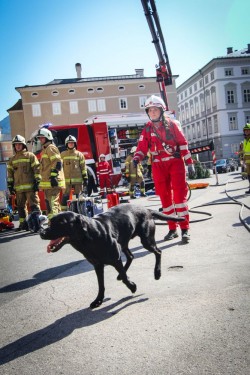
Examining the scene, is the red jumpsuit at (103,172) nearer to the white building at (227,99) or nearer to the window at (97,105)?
the window at (97,105)

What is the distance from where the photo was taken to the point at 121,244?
2.89 metres

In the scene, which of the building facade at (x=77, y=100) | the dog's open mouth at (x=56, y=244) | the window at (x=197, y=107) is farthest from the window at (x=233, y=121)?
the dog's open mouth at (x=56, y=244)

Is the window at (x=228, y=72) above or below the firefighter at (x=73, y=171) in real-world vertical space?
above

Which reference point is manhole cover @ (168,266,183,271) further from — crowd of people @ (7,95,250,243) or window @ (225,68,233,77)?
window @ (225,68,233,77)

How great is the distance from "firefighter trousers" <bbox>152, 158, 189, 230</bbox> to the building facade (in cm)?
4206

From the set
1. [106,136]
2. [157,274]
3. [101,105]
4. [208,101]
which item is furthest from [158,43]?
[208,101]

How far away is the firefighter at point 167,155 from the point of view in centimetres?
481

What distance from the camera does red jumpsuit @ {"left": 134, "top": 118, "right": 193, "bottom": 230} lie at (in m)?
4.80

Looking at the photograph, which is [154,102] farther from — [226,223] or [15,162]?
[15,162]

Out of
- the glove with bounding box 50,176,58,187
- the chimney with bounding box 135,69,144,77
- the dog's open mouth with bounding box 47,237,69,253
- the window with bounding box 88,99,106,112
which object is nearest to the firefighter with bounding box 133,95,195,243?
the glove with bounding box 50,176,58,187

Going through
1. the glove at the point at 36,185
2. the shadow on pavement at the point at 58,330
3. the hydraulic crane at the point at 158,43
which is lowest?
the shadow on pavement at the point at 58,330

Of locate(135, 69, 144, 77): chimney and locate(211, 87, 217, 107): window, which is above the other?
locate(135, 69, 144, 77): chimney

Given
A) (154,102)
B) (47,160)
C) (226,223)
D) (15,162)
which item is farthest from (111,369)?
(15,162)

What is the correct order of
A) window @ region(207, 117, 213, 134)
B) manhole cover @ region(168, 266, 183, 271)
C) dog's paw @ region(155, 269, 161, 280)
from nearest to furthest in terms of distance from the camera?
1. dog's paw @ region(155, 269, 161, 280)
2. manhole cover @ region(168, 266, 183, 271)
3. window @ region(207, 117, 213, 134)
